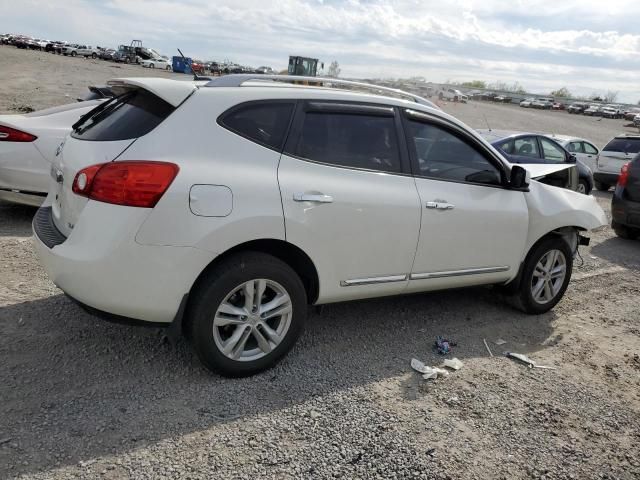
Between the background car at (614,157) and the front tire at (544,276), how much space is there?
11202 millimetres

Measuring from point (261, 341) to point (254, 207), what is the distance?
0.88 meters

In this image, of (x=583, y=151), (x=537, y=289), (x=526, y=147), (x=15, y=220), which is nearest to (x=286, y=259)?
(x=537, y=289)

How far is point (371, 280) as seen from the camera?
388 cm

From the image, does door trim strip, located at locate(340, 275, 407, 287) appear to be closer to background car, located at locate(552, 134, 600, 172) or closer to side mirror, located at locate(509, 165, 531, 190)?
side mirror, located at locate(509, 165, 531, 190)

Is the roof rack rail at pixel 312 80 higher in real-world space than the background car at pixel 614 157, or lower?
higher

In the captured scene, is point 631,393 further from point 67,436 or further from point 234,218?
point 67,436

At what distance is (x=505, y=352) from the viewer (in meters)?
4.33

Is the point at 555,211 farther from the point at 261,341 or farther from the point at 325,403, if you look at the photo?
the point at 261,341

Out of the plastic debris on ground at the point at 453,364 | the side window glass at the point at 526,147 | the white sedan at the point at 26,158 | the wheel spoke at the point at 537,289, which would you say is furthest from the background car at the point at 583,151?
the white sedan at the point at 26,158

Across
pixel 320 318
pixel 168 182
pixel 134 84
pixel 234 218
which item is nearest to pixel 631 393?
pixel 320 318

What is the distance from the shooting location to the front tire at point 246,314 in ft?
10.6

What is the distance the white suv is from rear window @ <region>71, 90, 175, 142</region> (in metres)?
0.01

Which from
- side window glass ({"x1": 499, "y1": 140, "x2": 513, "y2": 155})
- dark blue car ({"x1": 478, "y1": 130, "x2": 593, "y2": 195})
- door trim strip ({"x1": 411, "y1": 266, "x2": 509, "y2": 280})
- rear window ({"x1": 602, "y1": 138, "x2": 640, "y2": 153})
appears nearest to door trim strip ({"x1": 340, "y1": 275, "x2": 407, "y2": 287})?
door trim strip ({"x1": 411, "y1": 266, "x2": 509, "y2": 280})

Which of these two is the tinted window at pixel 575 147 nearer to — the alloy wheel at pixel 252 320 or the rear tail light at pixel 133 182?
the alloy wheel at pixel 252 320
